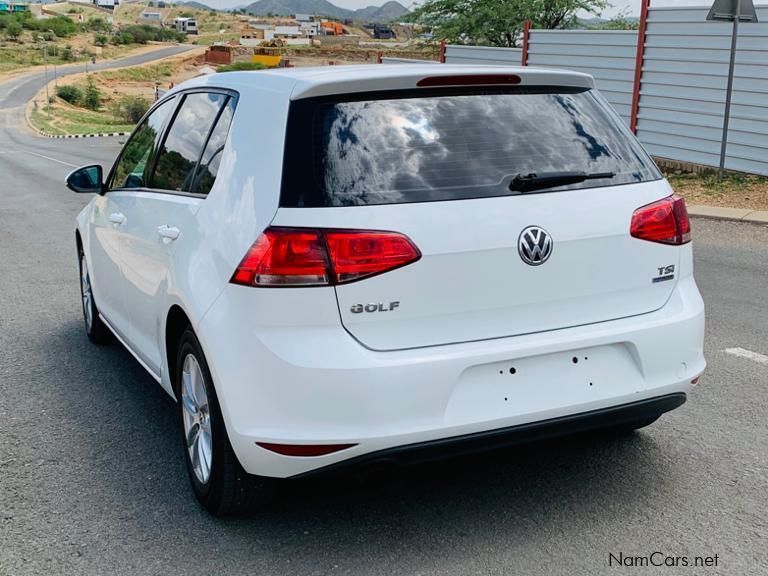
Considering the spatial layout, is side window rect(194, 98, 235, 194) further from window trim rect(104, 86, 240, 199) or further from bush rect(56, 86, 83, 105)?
bush rect(56, 86, 83, 105)

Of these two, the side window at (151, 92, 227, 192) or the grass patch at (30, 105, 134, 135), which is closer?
the side window at (151, 92, 227, 192)

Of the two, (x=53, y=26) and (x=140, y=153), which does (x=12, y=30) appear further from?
(x=140, y=153)

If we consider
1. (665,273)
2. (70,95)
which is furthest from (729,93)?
(70,95)

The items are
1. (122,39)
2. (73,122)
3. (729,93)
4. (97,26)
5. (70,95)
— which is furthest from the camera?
(97,26)

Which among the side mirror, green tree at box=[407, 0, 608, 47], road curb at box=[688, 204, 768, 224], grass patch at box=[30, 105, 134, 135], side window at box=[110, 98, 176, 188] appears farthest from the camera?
grass patch at box=[30, 105, 134, 135]

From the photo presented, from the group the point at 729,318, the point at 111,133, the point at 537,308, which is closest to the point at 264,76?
the point at 537,308

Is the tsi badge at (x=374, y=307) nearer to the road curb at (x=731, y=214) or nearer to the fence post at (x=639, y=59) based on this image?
the road curb at (x=731, y=214)

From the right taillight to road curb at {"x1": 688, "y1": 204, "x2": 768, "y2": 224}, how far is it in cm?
807

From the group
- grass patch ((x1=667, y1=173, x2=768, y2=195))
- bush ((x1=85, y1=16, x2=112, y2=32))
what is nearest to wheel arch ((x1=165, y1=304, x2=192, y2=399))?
grass patch ((x1=667, y1=173, x2=768, y2=195))

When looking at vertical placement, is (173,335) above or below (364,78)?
below

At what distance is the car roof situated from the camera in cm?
350

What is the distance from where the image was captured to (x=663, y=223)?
3.78 m

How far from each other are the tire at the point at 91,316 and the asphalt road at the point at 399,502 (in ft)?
2.16

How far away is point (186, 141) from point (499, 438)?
210 cm
